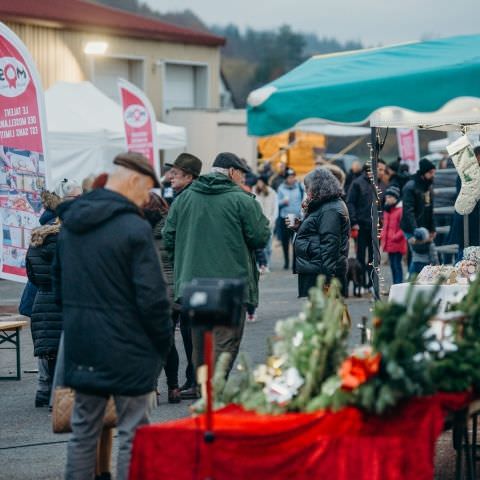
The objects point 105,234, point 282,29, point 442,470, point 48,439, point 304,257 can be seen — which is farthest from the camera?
point 282,29

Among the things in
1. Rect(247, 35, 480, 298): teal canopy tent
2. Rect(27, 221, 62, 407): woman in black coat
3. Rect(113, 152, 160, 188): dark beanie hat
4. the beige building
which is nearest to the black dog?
Rect(27, 221, 62, 407): woman in black coat

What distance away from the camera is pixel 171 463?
18.2 ft

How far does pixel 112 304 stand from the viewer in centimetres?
591

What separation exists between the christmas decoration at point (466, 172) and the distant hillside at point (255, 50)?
254 ft

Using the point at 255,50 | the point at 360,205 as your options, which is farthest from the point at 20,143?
the point at 255,50

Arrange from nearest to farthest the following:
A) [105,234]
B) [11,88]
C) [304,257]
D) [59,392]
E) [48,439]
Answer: [105,234] → [59,392] → [48,439] → [304,257] → [11,88]

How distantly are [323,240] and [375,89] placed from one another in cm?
316

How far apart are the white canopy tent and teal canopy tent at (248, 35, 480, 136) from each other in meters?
12.5

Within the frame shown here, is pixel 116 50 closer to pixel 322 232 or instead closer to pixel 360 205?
pixel 360 205

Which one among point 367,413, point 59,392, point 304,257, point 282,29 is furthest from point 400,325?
point 282,29

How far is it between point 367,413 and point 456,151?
6498mm

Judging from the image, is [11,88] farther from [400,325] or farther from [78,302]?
[400,325]

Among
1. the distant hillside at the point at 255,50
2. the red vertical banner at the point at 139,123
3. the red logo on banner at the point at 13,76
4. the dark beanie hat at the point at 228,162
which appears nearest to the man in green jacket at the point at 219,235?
the dark beanie hat at the point at 228,162

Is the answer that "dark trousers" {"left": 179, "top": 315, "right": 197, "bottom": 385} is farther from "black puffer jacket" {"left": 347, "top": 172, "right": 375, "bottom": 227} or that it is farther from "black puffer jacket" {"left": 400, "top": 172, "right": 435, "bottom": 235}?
"black puffer jacket" {"left": 347, "top": 172, "right": 375, "bottom": 227}
